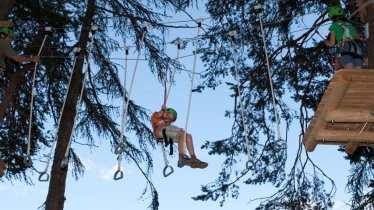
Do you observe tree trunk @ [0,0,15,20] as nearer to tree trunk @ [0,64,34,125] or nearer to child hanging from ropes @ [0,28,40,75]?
child hanging from ropes @ [0,28,40,75]

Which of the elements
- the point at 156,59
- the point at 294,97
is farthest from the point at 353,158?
the point at 156,59

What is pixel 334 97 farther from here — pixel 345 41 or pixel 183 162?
pixel 183 162

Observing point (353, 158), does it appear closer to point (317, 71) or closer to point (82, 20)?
point (317, 71)

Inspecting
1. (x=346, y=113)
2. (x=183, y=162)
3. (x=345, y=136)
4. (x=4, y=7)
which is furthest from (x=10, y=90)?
(x=346, y=113)

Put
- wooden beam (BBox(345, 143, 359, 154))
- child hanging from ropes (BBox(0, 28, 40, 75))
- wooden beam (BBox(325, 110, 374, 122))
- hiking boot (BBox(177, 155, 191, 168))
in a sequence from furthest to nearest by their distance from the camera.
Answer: child hanging from ropes (BBox(0, 28, 40, 75))
wooden beam (BBox(345, 143, 359, 154))
hiking boot (BBox(177, 155, 191, 168))
wooden beam (BBox(325, 110, 374, 122))

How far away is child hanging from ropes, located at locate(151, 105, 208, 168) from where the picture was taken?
8055 millimetres

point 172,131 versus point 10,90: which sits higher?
point 10,90

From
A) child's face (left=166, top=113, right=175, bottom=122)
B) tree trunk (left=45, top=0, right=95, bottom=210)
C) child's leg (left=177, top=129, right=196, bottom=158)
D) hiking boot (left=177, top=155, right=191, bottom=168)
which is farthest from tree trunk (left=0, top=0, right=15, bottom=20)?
hiking boot (left=177, top=155, right=191, bottom=168)

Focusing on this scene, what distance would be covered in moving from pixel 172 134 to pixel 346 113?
256cm

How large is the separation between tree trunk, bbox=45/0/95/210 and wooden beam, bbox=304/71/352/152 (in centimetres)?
493

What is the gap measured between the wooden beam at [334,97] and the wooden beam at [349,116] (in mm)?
75

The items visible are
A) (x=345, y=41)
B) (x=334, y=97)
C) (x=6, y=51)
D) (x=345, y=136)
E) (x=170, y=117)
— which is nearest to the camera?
(x=334, y=97)

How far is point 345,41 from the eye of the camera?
24.6ft

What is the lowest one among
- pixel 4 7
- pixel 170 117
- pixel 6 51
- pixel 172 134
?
pixel 172 134
